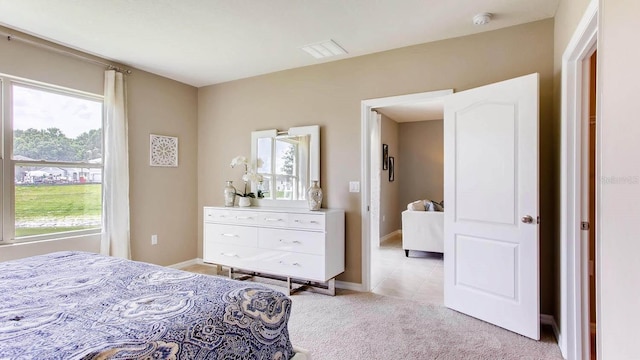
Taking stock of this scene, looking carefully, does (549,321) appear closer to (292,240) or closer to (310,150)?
(292,240)

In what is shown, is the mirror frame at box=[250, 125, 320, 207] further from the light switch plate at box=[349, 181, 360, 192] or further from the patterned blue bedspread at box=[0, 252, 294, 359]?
the patterned blue bedspread at box=[0, 252, 294, 359]

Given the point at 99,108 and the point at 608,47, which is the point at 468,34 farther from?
the point at 99,108

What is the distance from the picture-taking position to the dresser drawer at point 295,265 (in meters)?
3.12

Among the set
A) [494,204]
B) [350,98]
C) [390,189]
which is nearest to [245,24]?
[350,98]

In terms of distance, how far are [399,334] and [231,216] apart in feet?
7.07

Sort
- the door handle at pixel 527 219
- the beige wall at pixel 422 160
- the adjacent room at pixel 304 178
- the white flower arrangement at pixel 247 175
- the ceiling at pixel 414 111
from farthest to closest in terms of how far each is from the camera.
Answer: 1. the beige wall at pixel 422 160
2. the ceiling at pixel 414 111
3. the white flower arrangement at pixel 247 175
4. the door handle at pixel 527 219
5. the adjacent room at pixel 304 178

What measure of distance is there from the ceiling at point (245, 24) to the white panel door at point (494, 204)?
0.64 m

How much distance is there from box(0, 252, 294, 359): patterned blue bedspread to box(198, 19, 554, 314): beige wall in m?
2.12

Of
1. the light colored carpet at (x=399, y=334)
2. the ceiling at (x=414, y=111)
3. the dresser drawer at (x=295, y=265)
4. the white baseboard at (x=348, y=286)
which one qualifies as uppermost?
the ceiling at (x=414, y=111)

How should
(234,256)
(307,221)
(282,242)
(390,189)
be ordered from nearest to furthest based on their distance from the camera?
(307,221) → (282,242) → (234,256) → (390,189)

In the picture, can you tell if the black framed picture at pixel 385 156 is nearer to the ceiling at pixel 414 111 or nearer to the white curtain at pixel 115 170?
the ceiling at pixel 414 111

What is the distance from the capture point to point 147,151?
386 centimetres

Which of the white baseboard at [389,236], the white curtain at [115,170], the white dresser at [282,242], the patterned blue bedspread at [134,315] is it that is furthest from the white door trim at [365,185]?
the white baseboard at [389,236]

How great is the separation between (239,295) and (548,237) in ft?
8.16
